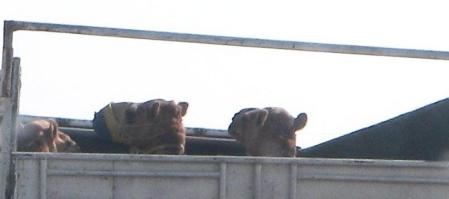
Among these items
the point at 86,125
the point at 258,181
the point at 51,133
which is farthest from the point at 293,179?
the point at 86,125

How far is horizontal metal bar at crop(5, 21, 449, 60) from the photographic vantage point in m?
4.89

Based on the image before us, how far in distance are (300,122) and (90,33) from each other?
115cm

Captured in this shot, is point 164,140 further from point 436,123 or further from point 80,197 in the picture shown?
point 436,123

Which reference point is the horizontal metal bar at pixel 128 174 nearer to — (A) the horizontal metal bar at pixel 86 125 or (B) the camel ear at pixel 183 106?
(B) the camel ear at pixel 183 106

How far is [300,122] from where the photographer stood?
5.68 m

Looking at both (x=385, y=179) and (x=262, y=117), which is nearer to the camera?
(x=385, y=179)

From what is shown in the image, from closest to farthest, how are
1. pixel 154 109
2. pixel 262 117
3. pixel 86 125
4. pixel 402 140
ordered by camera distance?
pixel 154 109 < pixel 262 117 < pixel 402 140 < pixel 86 125

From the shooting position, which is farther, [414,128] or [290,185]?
[414,128]

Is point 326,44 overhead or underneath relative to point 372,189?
overhead

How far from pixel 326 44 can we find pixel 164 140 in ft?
2.71

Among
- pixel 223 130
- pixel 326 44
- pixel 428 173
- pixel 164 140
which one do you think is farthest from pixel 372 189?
pixel 223 130

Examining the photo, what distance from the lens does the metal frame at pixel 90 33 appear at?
4.73 meters

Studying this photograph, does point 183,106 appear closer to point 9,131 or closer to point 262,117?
point 262,117

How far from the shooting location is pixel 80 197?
476cm
